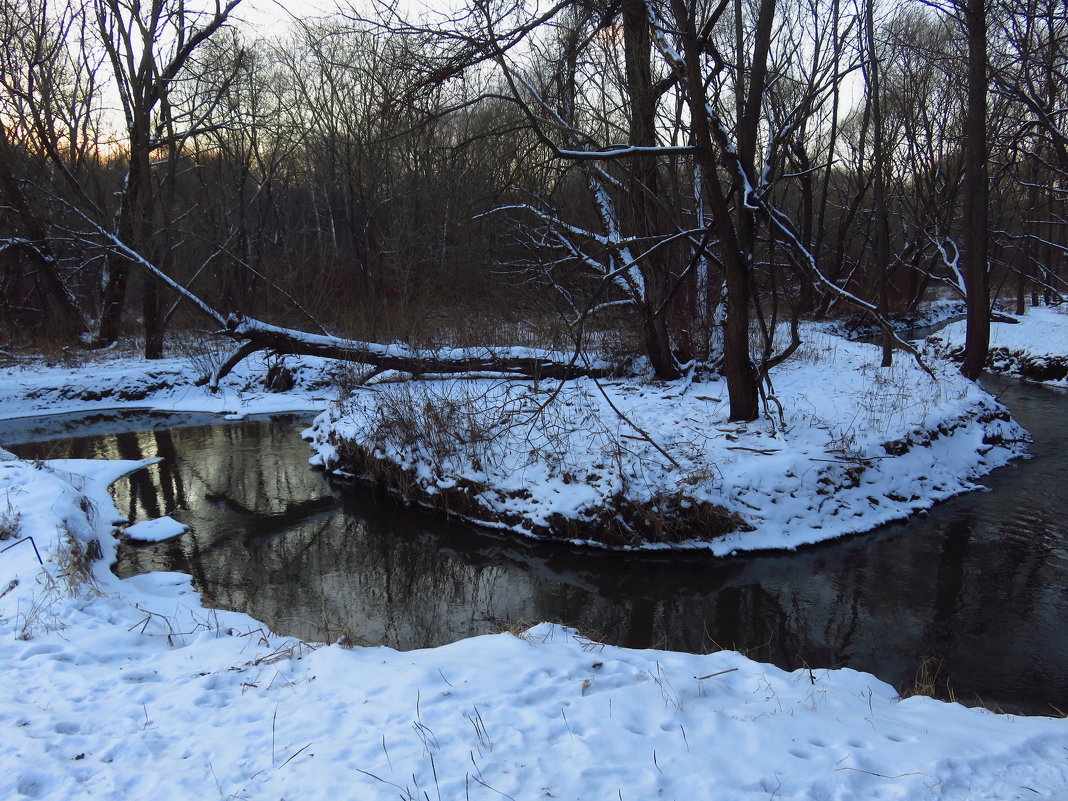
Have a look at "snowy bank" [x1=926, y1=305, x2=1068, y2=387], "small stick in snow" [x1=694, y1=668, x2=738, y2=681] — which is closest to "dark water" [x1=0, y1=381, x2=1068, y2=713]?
"small stick in snow" [x1=694, y1=668, x2=738, y2=681]

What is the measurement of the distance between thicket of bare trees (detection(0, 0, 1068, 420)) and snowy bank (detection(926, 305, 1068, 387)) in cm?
212

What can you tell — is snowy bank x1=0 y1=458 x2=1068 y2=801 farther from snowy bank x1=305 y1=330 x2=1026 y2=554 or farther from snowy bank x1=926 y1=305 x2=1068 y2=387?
snowy bank x1=926 y1=305 x2=1068 y2=387

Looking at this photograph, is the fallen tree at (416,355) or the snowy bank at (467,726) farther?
the fallen tree at (416,355)

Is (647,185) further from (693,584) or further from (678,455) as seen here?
(693,584)

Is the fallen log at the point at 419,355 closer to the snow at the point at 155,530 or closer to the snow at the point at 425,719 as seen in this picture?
the snow at the point at 155,530

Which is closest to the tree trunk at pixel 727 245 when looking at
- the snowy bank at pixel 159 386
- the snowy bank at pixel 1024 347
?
the snowy bank at pixel 159 386

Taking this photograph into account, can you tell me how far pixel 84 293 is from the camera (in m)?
27.5

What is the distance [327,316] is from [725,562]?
54.5 ft

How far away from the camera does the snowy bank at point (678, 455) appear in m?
8.09

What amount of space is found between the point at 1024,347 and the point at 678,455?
15092mm

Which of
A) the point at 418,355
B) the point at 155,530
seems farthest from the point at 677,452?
the point at 155,530

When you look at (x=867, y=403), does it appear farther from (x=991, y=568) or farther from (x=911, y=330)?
(x=911, y=330)

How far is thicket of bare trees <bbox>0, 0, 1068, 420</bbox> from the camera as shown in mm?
8117

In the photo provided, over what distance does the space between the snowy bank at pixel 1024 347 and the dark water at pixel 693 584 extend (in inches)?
309
